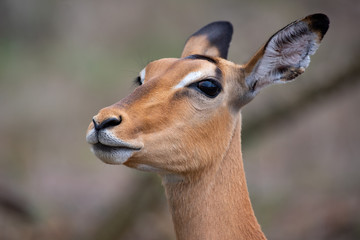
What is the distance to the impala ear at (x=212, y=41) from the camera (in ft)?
19.8

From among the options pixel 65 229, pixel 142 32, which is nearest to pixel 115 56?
pixel 142 32

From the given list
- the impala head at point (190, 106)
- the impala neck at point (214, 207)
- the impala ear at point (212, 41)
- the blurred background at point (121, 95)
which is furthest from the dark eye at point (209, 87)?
the blurred background at point (121, 95)

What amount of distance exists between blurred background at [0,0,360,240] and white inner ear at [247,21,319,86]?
17.0 feet

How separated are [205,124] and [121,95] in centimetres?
1411

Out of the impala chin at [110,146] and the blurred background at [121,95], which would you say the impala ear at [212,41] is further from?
the blurred background at [121,95]

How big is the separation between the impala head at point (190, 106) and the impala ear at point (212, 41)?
35.0 inches

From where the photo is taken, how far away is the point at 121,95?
61.4 ft

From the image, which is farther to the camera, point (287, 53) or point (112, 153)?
point (287, 53)

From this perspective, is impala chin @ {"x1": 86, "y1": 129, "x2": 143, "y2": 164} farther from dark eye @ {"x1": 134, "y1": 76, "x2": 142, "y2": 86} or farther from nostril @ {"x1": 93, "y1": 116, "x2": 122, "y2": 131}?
dark eye @ {"x1": 134, "y1": 76, "x2": 142, "y2": 86}

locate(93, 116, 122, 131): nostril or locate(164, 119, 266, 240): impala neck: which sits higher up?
locate(93, 116, 122, 131): nostril

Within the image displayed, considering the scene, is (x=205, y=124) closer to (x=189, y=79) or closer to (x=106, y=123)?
(x=189, y=79)

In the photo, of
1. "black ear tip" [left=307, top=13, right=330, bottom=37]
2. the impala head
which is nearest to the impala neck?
the impala head

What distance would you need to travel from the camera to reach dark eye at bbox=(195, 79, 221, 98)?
481cm

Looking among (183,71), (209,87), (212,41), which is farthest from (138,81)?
(212,41)
